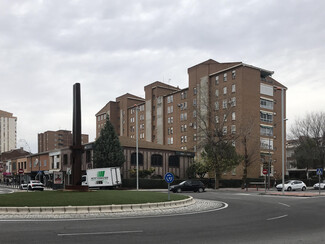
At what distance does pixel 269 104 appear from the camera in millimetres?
75500

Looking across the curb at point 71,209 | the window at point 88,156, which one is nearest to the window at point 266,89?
the window at point 88,156

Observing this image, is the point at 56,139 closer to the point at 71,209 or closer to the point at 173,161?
the point at 173,161

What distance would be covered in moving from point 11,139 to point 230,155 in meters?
144

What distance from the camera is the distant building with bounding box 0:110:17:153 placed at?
542 ft

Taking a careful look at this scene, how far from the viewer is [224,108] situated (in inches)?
2227

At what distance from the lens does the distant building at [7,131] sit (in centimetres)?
16525

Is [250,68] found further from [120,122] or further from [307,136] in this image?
[120,122]

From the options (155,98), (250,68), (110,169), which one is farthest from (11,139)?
(110,169)

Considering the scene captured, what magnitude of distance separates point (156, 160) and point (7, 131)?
130m

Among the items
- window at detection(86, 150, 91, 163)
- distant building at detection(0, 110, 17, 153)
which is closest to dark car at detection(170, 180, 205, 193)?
window at detection(86, 150, 91, 163)

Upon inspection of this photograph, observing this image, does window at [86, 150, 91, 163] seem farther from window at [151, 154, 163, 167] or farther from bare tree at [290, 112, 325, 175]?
bare tree at [290, 112, 325, 175]

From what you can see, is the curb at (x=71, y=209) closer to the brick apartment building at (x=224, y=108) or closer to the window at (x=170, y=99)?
the brick apartment building at (x=224, y=108)

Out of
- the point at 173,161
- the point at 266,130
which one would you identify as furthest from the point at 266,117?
the point at 173,161

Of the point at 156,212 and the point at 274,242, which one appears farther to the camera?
the point at 156,212
